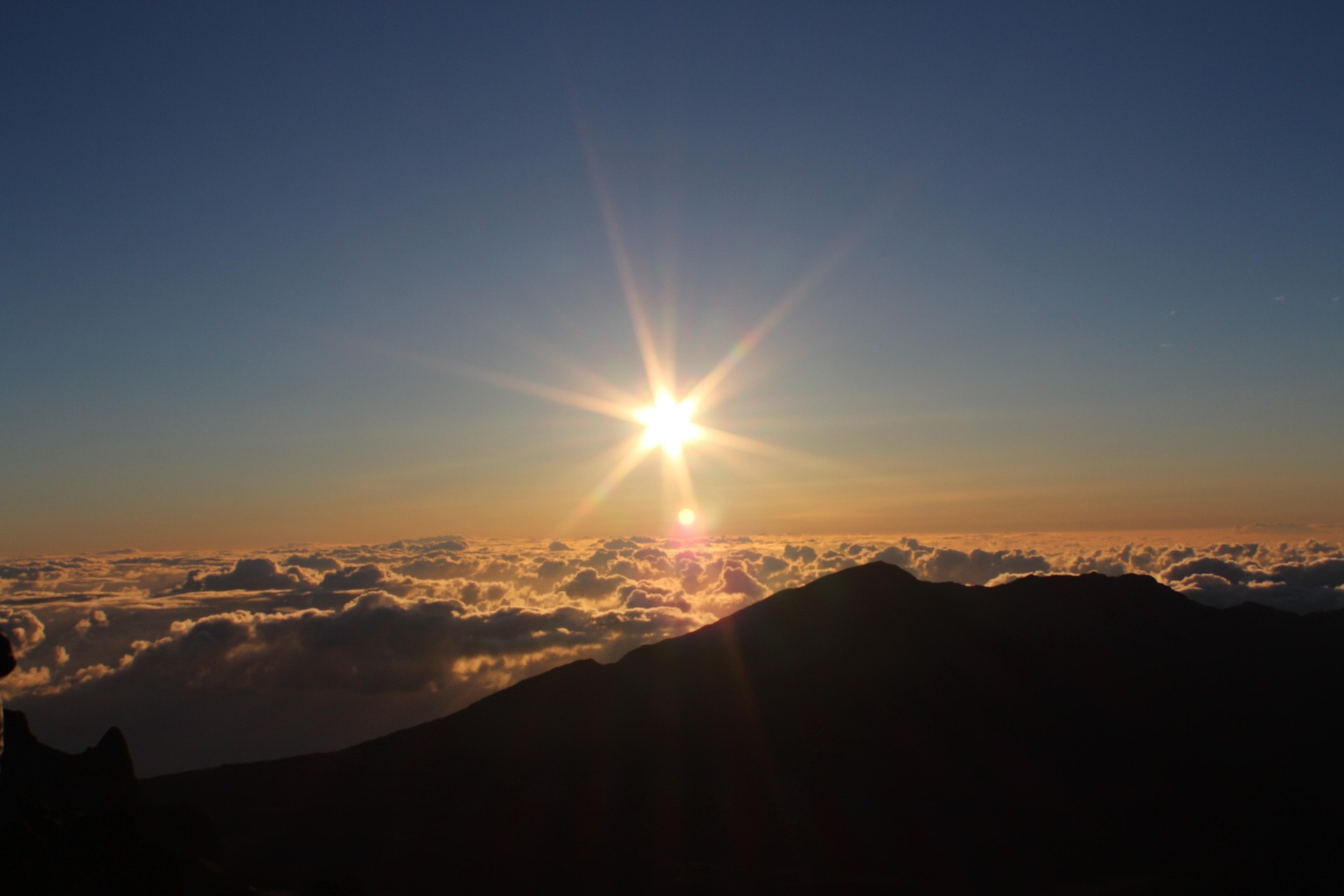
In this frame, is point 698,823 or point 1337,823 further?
point 698,823

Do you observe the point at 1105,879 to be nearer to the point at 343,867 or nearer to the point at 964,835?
the point at 964,835

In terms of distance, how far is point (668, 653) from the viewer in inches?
5399

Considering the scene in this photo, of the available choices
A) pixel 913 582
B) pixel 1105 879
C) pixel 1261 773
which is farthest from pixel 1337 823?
pixel 913 582

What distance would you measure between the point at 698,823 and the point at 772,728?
1898cm

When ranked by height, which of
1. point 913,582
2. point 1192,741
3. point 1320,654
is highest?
point 913,582

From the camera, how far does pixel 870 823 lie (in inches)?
3691

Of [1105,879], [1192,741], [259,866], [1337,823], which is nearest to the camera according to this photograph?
[1105,879]

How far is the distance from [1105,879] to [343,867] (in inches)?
3189

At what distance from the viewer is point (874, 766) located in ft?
336

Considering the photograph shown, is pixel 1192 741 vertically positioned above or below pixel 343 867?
above

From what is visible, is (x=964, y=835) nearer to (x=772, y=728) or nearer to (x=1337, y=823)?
(x=772, y=728)

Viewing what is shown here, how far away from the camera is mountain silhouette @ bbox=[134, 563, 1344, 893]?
85938 millimetres

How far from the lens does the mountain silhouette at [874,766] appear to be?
8594cm

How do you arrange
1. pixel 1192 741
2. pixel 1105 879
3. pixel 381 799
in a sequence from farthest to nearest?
1. pixel 381 799
2. pixel 1192 741
3. pixel 1105 879
